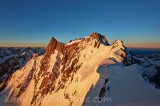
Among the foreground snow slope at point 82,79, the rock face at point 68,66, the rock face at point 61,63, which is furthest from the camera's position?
the rock face at point 61,63

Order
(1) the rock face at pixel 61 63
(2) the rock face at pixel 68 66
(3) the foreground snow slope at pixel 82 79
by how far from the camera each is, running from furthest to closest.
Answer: (1) the rock face at pixel 61 63 < (2) the rock face at pixel 68 66 < (3) the foreground snow slope at pixel 82 79

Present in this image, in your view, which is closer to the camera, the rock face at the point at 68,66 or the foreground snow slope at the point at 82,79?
the foreground snow slope at the point at 82,79

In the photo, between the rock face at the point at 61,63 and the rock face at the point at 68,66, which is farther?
the rock face at the point at 61,63

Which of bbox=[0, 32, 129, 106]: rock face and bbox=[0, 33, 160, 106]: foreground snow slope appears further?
bbox=[0, 32, 129, 106]: rock face

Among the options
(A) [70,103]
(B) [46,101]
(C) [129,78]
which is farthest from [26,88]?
(C) [129,78]

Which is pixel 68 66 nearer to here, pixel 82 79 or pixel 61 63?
pixel 61 63

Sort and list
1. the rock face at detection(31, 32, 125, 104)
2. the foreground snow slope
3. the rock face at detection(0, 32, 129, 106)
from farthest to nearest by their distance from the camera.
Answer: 1. the rock face at detection(31, 32, 125, 104)
2. the rock face at detection(0, 32, 129, 106)
3. the foreground snow slope

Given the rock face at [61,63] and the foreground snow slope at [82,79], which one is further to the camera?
the rock face at [61,63]

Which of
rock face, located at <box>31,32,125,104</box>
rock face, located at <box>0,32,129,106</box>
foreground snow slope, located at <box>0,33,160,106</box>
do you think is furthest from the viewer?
rock face, located at <box>31,32,125,104</box>
